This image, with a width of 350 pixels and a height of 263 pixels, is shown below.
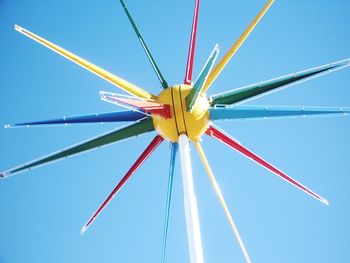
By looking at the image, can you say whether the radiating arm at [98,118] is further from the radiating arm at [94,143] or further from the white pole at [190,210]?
the white pole at [190,210]

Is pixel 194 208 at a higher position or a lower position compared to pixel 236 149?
lower

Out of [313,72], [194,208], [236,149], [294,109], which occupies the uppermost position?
[313,72]

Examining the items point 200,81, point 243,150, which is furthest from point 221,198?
point 200,81

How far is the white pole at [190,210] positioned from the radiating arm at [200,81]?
41.0 inches

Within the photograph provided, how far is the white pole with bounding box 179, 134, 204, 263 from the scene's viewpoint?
856cm

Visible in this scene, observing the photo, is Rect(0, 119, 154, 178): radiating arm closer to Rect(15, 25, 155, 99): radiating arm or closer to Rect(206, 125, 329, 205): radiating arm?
Rect(15, 25, 155, 99): radiating arm

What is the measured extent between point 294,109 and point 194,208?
4120 millimetres

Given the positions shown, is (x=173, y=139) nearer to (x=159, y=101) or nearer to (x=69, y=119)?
(x=159, y=101)

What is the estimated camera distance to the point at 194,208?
938cm

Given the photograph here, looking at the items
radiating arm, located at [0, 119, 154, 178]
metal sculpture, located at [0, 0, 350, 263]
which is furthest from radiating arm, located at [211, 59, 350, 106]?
radiating arm, located at [0, 119, 154, 178]

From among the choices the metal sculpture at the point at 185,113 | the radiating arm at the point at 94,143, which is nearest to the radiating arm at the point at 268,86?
the metal sculpture at the point at 185,113

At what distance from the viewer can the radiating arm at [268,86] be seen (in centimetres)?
1088

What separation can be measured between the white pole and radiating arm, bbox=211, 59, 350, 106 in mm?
2036

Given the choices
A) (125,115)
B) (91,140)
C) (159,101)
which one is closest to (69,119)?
(91,140)
